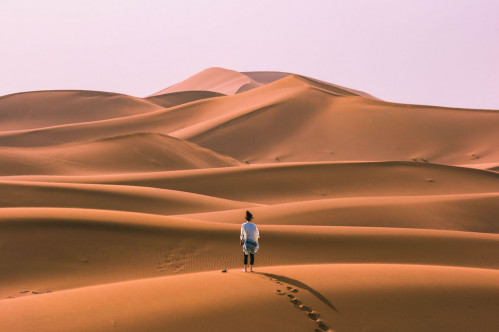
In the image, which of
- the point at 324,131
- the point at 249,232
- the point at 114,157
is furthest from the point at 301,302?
the point at 324,131

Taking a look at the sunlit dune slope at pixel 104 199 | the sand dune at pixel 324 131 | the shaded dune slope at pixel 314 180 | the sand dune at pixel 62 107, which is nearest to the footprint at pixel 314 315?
the sunlit dune slope at pixel 104 199

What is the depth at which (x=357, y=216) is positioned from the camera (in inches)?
770

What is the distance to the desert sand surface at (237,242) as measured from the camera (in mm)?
7926

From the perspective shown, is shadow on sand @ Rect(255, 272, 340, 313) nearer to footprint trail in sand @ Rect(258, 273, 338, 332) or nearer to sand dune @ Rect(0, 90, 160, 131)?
footprint trail in sand @ Rect(258, 273, 338, 332)

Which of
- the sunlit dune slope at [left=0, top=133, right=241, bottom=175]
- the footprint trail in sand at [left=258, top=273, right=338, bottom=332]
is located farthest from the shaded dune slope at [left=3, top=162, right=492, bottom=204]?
the footprint trail in sand at [left=258, top=273, right=338, bottom=332]

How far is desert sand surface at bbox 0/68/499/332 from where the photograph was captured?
7.93 meters

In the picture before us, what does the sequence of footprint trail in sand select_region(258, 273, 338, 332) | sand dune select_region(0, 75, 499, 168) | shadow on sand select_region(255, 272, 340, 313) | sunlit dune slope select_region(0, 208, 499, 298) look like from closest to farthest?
footprint trail in sand select_region(258, 273, 338, 332) → shadow on sand select_region(255, 272, 340, 313) → sunlit dune slope select_region(0, 208, 499, 298) → sand dune select_region(0, 75, 499, 168)

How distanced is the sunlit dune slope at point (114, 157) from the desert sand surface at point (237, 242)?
17 centimetres

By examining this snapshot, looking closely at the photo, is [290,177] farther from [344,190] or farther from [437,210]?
[437,210]

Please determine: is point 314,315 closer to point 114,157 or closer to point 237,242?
point 237,242

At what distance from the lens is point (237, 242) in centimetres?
1345

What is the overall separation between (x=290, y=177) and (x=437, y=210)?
1045 cm

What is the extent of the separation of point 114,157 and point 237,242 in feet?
88.5

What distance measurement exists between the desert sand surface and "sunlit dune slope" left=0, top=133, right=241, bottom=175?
166mm
